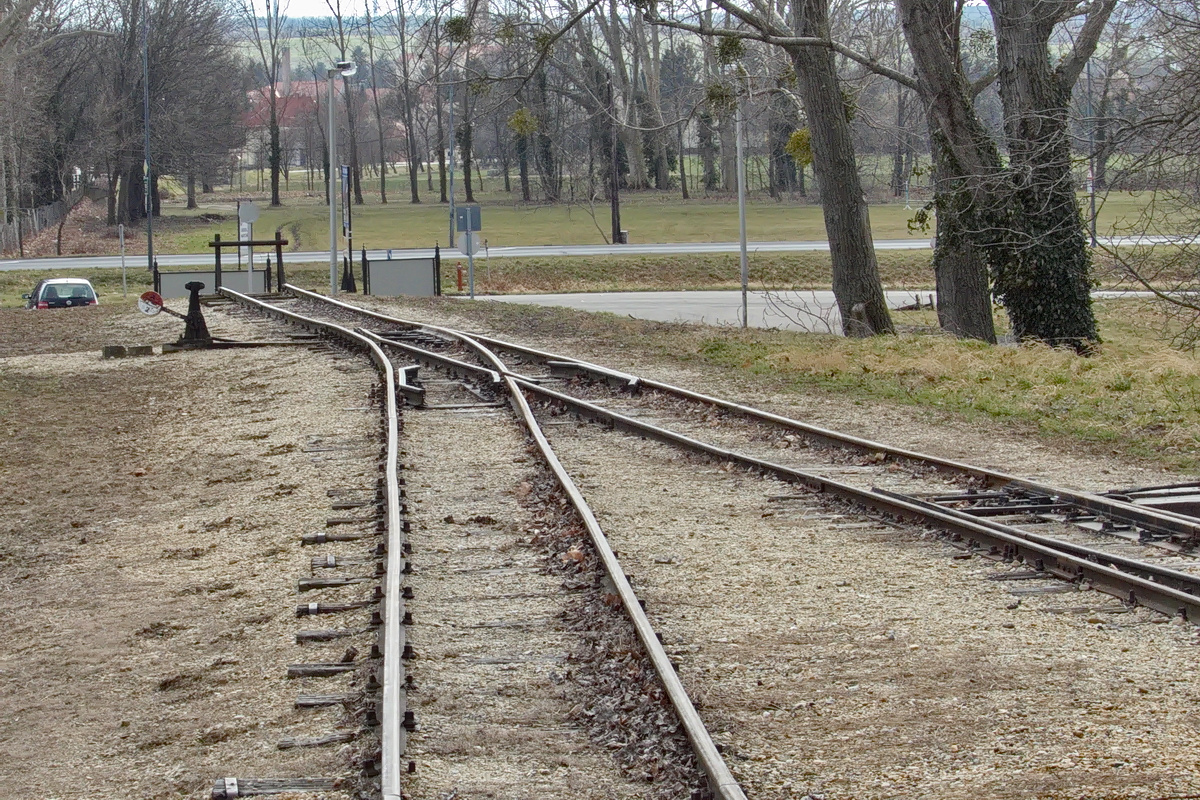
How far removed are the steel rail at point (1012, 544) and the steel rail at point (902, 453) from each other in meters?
0.97

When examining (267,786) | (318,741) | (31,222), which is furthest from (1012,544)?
(31,222)

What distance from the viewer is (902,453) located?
35.5ft

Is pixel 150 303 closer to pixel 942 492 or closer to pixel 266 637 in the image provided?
pixel 942 492

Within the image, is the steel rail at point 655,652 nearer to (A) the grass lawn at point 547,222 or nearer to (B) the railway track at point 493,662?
(B) the railway track at point 493,662

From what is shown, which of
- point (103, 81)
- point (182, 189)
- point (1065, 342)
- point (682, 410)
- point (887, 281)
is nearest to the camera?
point (682, 410)

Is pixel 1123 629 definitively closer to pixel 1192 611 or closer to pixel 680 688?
pixel 1192 611

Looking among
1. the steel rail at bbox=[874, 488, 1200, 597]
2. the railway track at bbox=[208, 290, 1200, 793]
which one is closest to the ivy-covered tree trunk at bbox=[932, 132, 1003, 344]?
the railway track at bbox=[208, 290, 1200, 793]

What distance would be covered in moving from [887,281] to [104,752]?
43.3 metres

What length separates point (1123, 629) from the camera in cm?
638

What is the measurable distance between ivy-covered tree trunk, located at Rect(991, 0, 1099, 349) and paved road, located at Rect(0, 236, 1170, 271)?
27.8 m

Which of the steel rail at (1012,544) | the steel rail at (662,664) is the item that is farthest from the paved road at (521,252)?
the steel rail at (662,664)

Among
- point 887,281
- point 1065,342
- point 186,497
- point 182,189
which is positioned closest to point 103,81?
point 182,189

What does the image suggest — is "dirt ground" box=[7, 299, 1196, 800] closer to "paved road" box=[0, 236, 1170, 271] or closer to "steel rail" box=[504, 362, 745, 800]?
"steel rail" box=[504, 362, 745, 800]

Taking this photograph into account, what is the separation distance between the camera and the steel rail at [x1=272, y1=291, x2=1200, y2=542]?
830 centimetres
